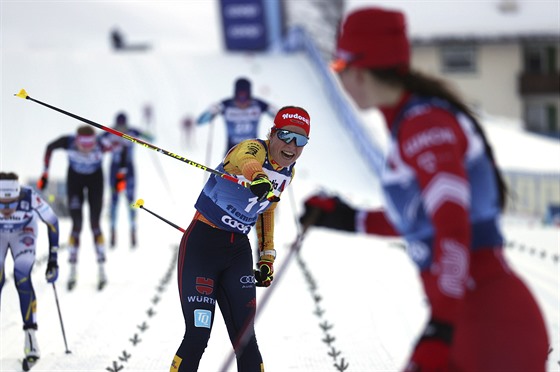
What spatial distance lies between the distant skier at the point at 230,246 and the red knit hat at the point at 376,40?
4.81ft

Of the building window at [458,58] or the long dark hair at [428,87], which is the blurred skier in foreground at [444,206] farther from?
the building window at [458,58]

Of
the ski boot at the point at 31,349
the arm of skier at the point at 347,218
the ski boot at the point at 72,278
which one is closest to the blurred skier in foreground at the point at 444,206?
the arm of skier at the point at 347,218

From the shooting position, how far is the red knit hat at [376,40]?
262cm

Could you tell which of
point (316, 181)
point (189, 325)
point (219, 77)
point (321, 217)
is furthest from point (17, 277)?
point (219, 77)

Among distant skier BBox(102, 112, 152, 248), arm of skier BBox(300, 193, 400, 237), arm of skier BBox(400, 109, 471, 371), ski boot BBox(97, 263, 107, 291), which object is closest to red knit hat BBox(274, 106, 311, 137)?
arm of skier BBox(300, 193, 400, 237)

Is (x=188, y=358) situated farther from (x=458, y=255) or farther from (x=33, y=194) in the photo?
(x=33, y=194)

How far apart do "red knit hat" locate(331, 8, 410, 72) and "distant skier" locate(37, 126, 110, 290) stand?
6631 mm

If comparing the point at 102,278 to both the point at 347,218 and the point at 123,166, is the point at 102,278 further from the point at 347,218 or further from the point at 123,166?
the point at 347,218

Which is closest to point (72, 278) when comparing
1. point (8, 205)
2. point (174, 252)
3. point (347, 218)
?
point (174, 252)

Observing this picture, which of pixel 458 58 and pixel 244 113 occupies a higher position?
pixel 244 113

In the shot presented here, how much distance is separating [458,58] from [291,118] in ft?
96.5

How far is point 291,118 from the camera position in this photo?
411cm

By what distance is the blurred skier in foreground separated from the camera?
2.33 metres

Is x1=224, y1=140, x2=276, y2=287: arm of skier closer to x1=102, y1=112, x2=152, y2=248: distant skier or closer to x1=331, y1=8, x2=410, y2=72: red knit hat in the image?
x1=331, y1=8, x2=410, y2=72: red knit hat
